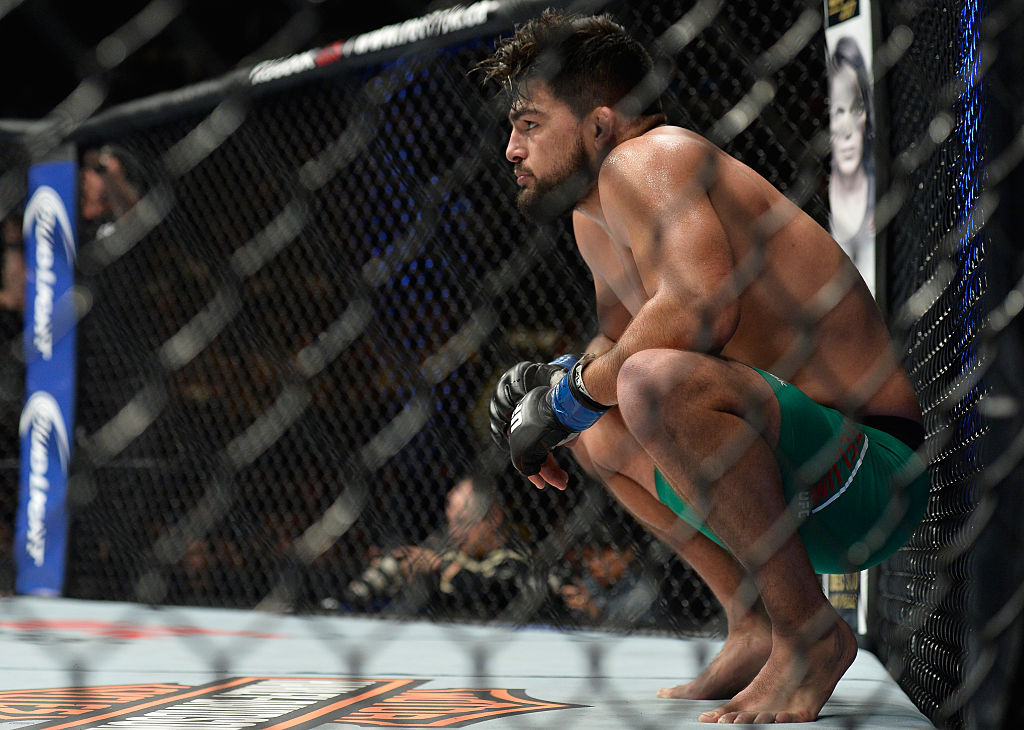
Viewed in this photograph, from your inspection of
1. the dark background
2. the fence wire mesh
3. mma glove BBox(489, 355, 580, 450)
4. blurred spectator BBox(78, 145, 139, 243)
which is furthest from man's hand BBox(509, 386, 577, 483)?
blurred spectator BBox(78, 145, 139, 243)

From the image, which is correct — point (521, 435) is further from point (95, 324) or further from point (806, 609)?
point (95, 324)

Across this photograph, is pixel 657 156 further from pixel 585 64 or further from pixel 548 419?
pixel 548 419

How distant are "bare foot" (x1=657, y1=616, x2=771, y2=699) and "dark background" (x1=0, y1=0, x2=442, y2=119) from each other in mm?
2018

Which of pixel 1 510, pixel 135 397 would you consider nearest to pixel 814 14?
pixel 135 397

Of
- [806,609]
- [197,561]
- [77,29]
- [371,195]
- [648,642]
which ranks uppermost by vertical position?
[77,29]

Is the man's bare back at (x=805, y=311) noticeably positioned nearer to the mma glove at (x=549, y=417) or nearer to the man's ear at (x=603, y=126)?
the man's ear at (x=603, y=126)

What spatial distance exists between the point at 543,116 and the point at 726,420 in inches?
17.1

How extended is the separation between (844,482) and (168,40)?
2920mm

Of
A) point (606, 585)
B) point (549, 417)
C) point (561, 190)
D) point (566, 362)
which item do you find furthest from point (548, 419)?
point (606, 585)

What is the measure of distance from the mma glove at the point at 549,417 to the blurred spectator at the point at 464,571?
1.17m

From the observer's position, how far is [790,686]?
109 cm

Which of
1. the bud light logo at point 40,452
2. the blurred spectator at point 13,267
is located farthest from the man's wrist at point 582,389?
the blurred spectator at point 13,267

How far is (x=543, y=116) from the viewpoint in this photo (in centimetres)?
129

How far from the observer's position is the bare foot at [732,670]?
1.26m
